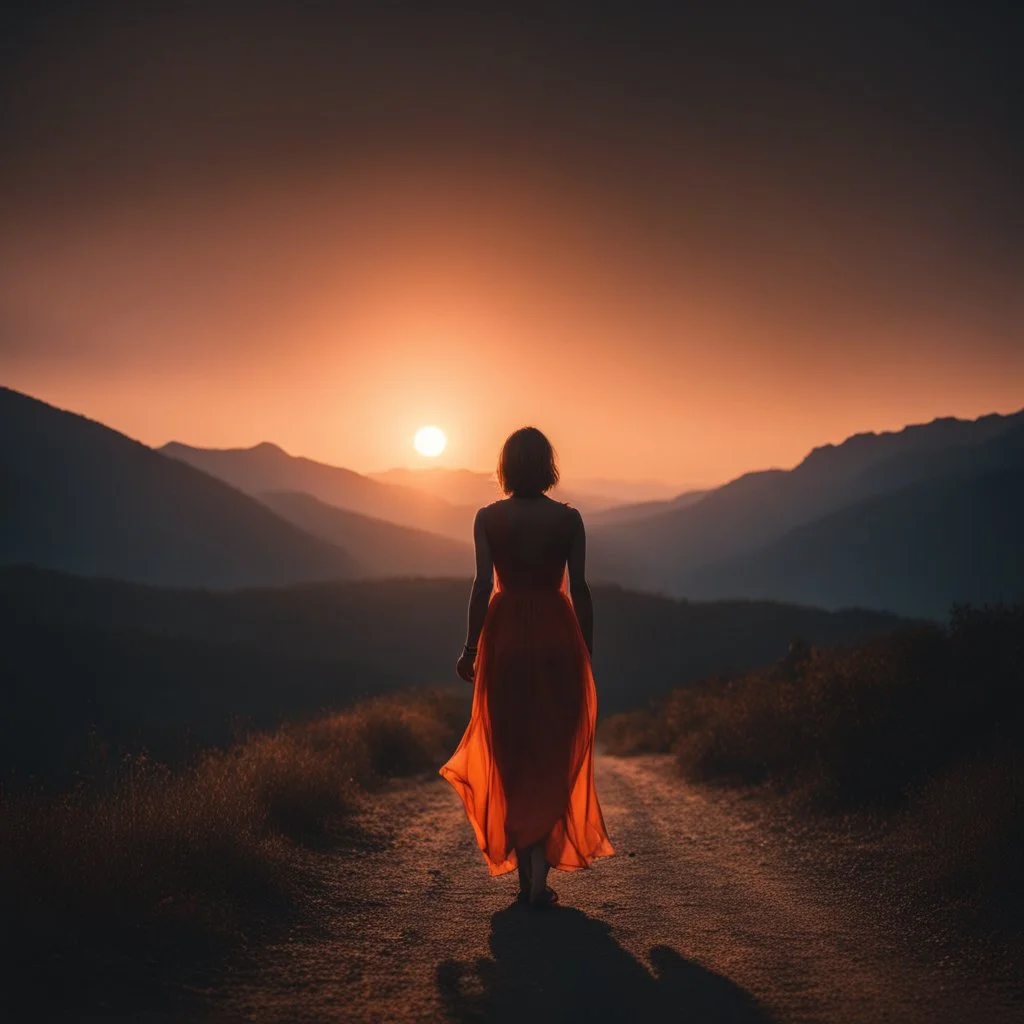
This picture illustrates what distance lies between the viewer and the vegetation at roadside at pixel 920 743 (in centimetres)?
529

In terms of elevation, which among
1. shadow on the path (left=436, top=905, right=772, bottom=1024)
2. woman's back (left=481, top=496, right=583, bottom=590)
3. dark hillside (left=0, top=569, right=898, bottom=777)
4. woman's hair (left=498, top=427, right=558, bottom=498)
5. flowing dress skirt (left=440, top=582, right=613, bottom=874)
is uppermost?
woman's hair (left=498, top=427, right=558, bottom=498)

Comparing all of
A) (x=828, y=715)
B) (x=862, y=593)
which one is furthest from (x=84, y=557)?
(x=862, y=593)

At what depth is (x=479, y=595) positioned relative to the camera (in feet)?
17.1

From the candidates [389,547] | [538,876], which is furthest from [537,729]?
[389,547]

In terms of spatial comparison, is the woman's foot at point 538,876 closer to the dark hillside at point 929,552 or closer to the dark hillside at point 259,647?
the dark hillside at point 259,647

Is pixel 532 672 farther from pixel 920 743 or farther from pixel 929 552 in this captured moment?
pixel 929 552

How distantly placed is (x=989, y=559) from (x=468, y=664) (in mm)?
177675

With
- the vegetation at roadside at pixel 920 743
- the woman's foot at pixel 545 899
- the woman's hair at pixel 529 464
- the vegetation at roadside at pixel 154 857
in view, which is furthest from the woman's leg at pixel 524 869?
the vegetation at roadside at pixel 920 743

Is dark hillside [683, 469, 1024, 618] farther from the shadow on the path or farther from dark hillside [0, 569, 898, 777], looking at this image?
the shadow on the path

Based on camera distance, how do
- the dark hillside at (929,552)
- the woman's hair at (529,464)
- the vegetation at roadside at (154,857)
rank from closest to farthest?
the vegetation at roadside at (154,857) < the woman's hair at (529,464) < the dark hillside at (929,552)

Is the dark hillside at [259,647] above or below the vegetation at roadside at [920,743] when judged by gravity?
below

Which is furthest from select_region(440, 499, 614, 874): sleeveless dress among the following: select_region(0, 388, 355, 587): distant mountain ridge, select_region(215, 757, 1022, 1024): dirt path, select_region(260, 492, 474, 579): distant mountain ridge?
select_region(260, 492, 474, 579): distant mountain ridge

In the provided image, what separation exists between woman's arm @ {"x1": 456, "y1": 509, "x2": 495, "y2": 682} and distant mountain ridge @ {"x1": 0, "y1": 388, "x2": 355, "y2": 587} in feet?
391

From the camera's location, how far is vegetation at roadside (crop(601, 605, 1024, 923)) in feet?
17.4
